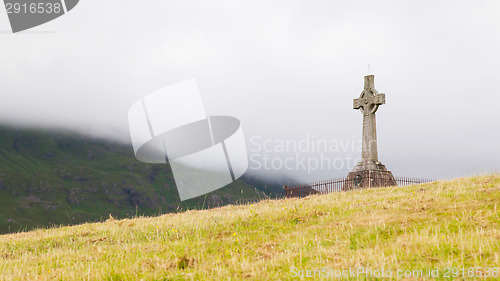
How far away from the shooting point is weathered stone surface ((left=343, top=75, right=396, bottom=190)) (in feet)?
88.5

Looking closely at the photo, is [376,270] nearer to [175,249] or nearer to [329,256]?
[329,256]

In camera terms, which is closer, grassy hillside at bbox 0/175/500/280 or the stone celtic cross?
grassy hillside at bbox 0/175/500/280

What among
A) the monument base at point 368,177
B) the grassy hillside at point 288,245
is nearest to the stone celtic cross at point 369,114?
the monument base at point 368,177

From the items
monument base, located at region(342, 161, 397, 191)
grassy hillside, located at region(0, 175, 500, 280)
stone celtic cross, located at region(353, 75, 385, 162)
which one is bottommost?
monument base, located at region(342, 161, 397, 191)

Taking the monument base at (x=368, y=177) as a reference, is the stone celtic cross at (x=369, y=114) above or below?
above

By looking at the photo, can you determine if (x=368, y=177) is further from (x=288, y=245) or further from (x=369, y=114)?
(x=288, y=245)

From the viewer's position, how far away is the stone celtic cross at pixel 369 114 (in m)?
28.7

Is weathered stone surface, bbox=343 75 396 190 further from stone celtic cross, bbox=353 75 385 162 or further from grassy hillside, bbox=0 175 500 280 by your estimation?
grassy hillside, bbox=0 175 500 280

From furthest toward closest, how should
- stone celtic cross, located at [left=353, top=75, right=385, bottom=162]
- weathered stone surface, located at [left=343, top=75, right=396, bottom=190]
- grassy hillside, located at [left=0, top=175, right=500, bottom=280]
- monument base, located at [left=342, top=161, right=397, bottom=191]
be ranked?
stone celtic cross, located at [left=353, top=75, right=385, bottom=162], weathered stone surface, located at [left=343, top=75, right=396, bottom=190], monument base, located at [left=342, top=161, right=397, bottom=191], grassy hillside, located at [left=0, top=175, right=500, bottom=280]

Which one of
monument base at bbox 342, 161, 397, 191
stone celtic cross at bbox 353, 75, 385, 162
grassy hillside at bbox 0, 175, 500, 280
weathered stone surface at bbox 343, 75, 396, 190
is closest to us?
grassy hillside at bbox 0, 175, 500, 280

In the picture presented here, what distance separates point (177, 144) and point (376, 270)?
10.2 m

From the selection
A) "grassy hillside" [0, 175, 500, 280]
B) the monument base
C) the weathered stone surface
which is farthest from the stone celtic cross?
"grassy hillside" [0, 175, 500, 280]

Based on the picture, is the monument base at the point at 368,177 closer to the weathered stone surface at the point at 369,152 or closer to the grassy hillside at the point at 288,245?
the weathered stone surface at the point at 369,152

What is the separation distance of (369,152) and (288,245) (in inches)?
855
